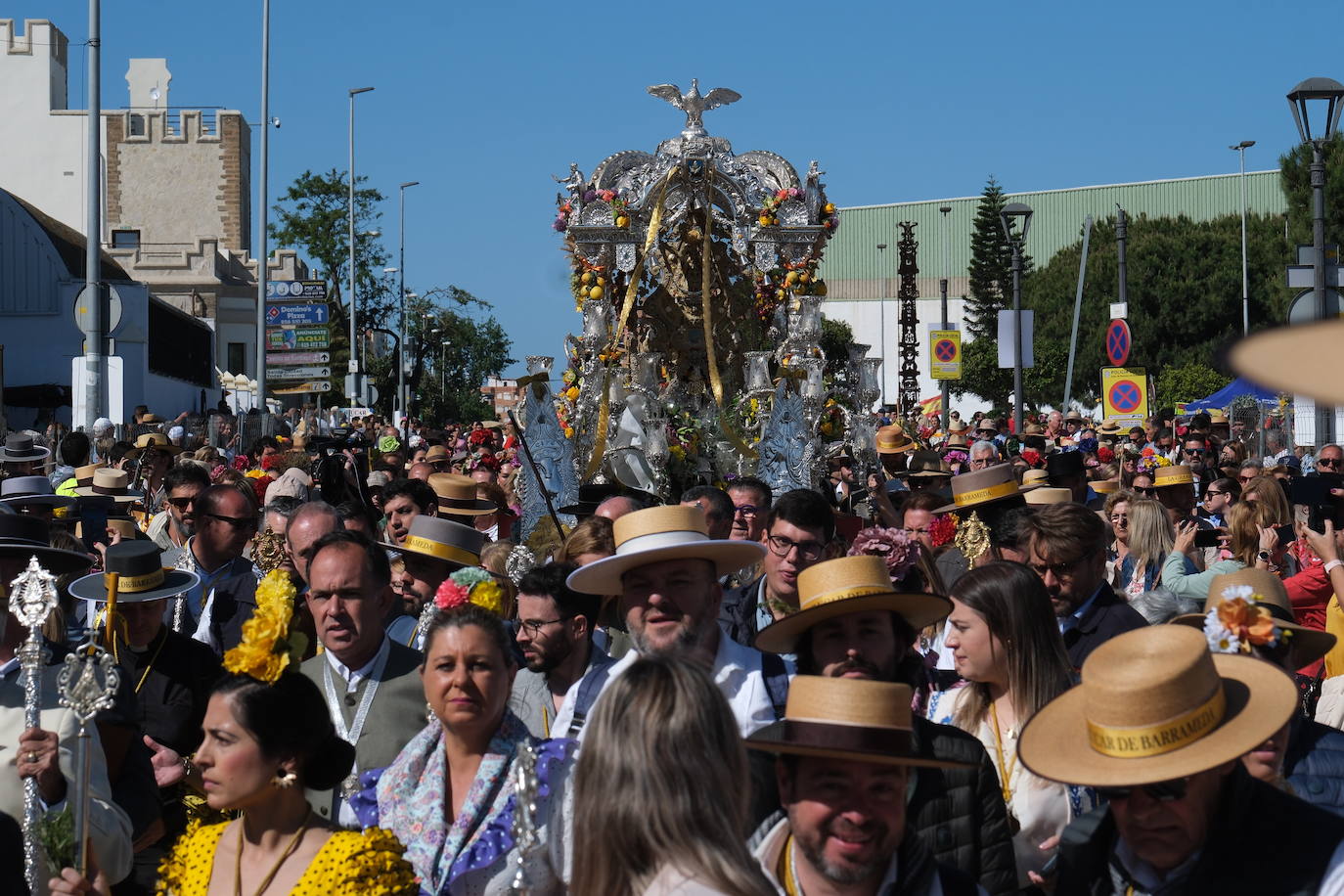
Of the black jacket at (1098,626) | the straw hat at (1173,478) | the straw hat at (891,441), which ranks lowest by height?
the black jacket at (1098,626)

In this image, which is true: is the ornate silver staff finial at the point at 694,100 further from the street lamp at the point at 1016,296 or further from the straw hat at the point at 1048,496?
the straw hat at the point at 1048,496

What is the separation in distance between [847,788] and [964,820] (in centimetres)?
80

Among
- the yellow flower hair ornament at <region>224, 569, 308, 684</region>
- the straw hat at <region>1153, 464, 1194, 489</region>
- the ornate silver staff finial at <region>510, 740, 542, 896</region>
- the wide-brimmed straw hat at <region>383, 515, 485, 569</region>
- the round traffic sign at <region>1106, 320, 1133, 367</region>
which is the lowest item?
the ornate silver staff finial at <region>510, 740, 542, 896</region>

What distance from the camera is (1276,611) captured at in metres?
4.89

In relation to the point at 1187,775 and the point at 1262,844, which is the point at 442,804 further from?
the point at 1262,844

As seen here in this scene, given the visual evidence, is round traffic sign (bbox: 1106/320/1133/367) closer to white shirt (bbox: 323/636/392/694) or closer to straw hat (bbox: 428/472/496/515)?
straw hat (bbox: 428/472/496/515)

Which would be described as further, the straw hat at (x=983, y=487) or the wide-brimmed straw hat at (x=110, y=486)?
the wide-brimmed straw hat at (x=110, y=486)

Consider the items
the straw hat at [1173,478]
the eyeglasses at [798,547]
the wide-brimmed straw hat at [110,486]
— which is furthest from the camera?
the wide-brimmed straw hat at [110,486]

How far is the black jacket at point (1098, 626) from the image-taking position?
615 cm

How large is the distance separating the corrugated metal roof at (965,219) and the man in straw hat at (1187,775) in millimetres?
88789

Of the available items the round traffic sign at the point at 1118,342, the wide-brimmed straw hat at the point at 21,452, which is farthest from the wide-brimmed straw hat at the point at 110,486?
the round traffic sign at the point at 1118,342

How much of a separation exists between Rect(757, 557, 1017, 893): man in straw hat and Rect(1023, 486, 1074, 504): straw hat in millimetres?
4501

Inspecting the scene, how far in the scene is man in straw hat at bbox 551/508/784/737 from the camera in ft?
17.1

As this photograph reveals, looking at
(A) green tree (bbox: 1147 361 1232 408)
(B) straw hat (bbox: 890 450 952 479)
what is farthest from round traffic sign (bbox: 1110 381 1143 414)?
(A) green tree (bbox: 1147 361 1232 408)
